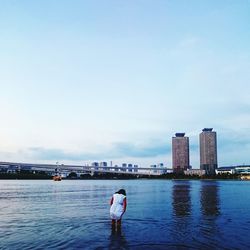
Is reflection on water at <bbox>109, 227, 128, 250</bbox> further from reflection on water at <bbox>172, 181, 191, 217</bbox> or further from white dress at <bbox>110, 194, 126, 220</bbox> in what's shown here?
reflection on water at <bbox>172, 181, 191, 217</bbox>

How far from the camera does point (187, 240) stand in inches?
642

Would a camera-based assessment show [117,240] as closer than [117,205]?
Yes

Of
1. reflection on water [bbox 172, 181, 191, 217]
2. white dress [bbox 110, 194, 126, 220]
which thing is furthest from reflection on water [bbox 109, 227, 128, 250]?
reflection on water [bbox 172, 181, 191, 217]

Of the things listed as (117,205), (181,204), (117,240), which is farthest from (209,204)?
(117,240)

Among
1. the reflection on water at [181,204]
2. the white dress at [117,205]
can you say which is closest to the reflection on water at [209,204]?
the reflection on water at [181,204]

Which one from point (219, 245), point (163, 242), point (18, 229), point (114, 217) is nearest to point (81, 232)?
point (114, 217)

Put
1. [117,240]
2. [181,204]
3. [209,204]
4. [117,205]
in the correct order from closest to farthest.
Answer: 1. [117,240]
2. [117,205]
3. [181,204]
4. [209,204]

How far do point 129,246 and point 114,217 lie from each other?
395cm

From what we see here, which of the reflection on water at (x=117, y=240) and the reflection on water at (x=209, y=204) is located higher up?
the reflection on water at (x=117, y=240)

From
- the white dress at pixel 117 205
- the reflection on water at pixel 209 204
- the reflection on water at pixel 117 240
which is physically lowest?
the reflection on water at pixel 209 204

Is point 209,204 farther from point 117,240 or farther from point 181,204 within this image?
point 117,240

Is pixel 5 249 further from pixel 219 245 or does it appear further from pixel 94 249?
pixel 219 245

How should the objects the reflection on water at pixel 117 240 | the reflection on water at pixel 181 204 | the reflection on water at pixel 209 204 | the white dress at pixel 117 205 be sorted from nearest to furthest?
the reflection on water at pixel 117 240
the white dress at pixel 117 205
the reflection on water at pixel 181 204
the reflection on water at pixel 209 204

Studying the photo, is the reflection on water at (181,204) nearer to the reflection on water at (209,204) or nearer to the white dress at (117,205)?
the reflection on water at (209,204)
